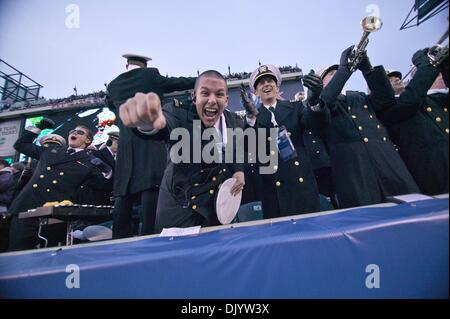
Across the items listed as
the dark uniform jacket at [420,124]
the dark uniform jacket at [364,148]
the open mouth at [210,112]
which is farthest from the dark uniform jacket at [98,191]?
the dark uniform jacket at [420,124]

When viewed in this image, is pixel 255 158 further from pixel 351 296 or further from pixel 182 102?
pixel 351 296

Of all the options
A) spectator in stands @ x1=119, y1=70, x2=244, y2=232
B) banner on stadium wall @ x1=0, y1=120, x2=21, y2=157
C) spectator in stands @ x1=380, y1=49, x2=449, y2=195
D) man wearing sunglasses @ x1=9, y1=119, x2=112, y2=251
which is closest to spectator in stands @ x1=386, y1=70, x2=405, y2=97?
spectator in stands @ x1=380, y1=49, x2=449, y2=195

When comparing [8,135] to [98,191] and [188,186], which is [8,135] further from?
[188,186]

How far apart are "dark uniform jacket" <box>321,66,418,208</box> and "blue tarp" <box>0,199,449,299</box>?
1.17 meters

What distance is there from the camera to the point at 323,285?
116cm

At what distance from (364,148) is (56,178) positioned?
3902 millimetres

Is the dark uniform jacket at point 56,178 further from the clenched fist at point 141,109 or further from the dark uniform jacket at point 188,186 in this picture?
the clenched fist at point 141,109

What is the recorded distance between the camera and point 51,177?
3812mm

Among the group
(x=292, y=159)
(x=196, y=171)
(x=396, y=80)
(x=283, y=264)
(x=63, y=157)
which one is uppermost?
(x=396, y=80)

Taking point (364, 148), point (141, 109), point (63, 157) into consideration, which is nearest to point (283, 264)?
point (141, 109)

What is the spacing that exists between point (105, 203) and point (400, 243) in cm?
449

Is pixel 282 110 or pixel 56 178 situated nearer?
pixel 282 110

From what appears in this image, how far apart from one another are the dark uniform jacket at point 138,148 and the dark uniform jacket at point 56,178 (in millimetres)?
1192
